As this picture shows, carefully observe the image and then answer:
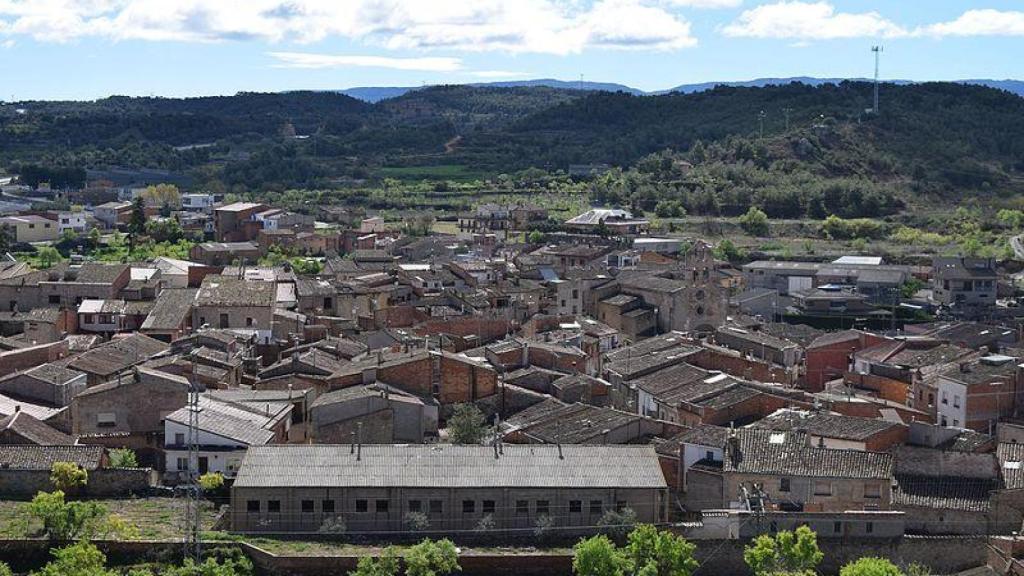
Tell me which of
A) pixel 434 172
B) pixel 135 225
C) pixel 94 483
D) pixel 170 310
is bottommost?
pixel 94 483

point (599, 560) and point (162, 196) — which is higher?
point (162, 196)

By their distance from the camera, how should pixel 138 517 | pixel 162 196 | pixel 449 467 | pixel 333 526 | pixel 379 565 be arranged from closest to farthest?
pixel 379 565
pixel 333 526
pixel 138 517
pixel 449 467
pixel 162 196

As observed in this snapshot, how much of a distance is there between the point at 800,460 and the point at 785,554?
9.62 feet

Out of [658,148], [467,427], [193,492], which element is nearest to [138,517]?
[193,492]

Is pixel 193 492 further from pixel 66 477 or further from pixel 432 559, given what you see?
pixel 432 559

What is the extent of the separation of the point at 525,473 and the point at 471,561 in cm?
198

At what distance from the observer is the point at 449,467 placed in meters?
23.1

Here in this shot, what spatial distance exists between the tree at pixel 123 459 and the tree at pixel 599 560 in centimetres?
870

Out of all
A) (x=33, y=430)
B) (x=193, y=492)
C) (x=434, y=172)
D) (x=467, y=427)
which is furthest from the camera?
(x=434, y=172)

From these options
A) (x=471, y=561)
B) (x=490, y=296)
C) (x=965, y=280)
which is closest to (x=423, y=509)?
(x=471, y=561)

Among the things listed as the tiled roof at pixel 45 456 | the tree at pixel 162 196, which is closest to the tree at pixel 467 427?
the tiled roof at pixel 45 456

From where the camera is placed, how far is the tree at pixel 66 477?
23.3 metres

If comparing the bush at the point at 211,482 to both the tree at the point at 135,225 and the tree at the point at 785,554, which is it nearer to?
the tree at the point at 785,554

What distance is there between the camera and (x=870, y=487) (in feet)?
76.2
